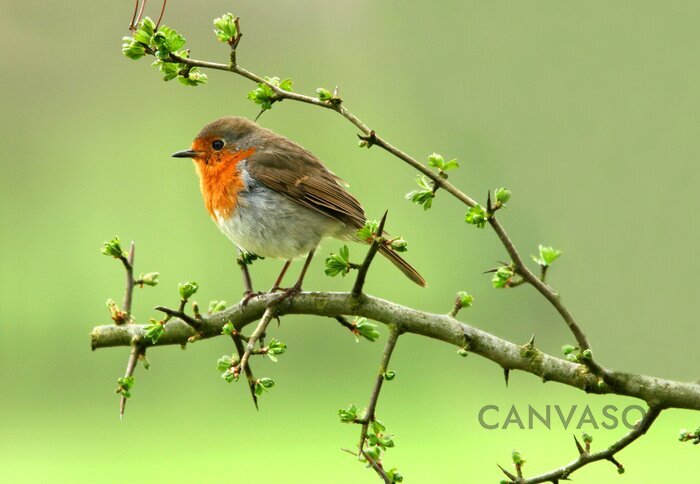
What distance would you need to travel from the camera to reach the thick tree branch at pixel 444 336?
2.71 metres

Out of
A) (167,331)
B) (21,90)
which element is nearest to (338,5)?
(21,90)

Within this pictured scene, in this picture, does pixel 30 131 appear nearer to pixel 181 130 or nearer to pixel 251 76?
pixel 181 130

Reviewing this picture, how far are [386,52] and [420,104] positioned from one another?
1922 mm

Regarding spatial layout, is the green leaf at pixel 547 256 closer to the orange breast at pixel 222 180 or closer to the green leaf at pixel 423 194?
the green leaf at pixel 423 194

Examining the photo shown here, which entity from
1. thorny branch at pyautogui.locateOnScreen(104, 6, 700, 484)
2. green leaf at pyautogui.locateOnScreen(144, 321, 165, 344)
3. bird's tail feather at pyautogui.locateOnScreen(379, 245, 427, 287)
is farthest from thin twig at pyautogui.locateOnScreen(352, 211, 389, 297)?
bird's tail feather at pyautogui.locateOnScreen(379, 245, 427, 287)

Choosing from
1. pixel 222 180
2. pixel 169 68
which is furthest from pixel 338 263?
pixel 222 180

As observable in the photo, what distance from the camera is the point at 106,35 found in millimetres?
16359

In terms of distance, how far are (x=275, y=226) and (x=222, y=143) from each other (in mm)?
676

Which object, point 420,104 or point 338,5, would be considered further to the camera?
point 338,5

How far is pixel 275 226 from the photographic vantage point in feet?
14.4

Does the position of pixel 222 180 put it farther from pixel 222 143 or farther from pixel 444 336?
pixel 444 336

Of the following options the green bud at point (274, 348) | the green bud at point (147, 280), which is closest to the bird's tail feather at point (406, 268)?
the green bud at point (147, 280)

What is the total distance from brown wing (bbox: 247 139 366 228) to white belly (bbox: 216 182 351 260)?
0.15 feet

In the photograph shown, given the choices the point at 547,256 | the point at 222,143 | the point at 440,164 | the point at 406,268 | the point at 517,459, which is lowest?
the point at 517,459
